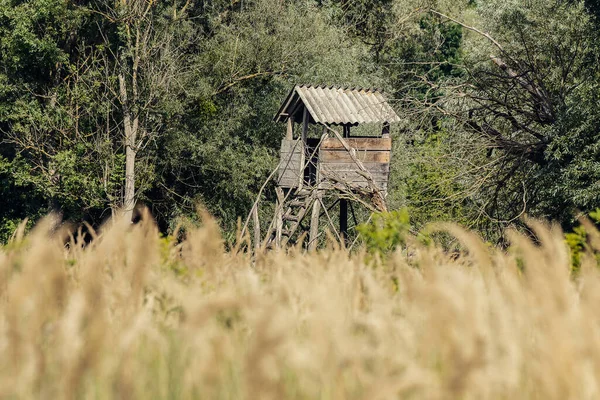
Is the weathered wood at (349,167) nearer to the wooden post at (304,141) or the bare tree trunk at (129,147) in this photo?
the wooden post at (304,141)

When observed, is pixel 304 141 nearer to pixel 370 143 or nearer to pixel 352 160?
pixel 352 160

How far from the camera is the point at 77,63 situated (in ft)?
90.9

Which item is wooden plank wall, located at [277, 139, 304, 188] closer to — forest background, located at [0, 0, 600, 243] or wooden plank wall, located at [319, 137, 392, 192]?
wooden plank wall, located at [319, 137, 392, 192]

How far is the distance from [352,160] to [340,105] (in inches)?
53.3

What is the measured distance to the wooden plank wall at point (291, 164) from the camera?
764 inches

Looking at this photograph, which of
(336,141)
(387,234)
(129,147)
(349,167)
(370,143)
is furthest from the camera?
(129,147)

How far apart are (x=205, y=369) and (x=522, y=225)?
1922 centimetres

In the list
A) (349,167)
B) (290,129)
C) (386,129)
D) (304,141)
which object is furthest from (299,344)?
(290,129)

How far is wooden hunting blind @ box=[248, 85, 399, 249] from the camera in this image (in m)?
18.6

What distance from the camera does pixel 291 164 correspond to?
1975cm

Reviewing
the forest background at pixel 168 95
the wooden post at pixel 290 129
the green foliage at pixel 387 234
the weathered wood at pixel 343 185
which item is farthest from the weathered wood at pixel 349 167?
the green foliage at pixel 387 234

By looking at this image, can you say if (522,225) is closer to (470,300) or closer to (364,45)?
(364,45)

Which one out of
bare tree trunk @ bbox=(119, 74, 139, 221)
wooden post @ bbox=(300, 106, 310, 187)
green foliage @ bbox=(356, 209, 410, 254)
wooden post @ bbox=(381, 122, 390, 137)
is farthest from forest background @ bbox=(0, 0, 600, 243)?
green foliage @ bbox=(356, 209, 410, 254)

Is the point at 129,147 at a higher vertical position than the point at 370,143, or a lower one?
higher
